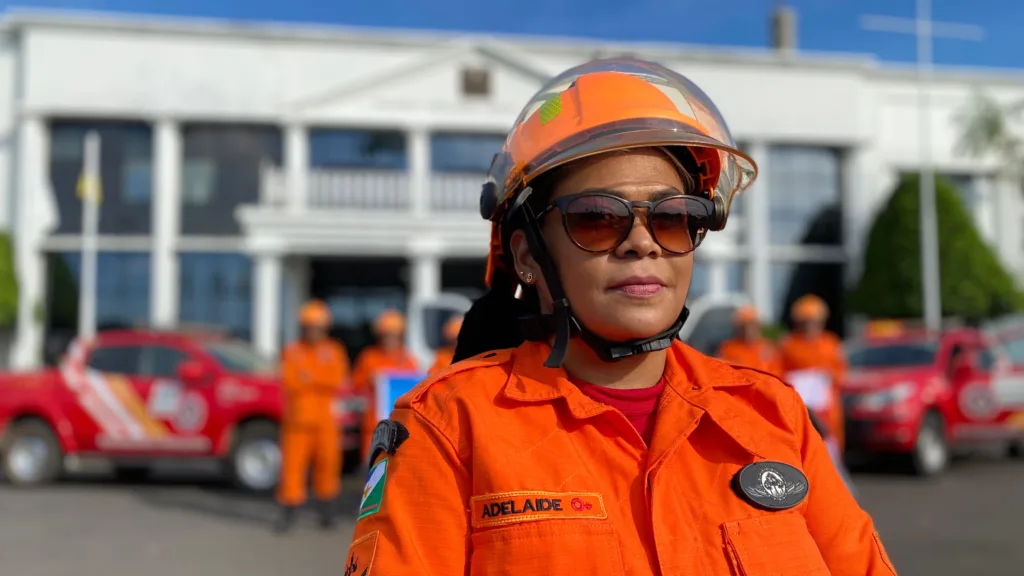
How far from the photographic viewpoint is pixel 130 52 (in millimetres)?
22188

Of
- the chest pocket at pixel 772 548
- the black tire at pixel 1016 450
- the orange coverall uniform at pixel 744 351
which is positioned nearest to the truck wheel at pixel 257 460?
the orange coverall uniform at pixel 744 351

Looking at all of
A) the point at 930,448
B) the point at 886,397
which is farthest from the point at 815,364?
the point at 930,448

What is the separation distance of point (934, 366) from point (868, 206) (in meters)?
16.8

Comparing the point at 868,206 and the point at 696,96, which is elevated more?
the point at 868,206

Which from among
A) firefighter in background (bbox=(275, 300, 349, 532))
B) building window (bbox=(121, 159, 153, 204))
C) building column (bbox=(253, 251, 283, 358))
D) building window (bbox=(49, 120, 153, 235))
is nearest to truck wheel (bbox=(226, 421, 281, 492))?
firefighter in background (bbox=(275, 300, 349, 532))

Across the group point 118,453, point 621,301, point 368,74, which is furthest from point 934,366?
point 368,74

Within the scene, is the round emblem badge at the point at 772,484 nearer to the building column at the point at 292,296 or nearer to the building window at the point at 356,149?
the building column at the point at 292,296

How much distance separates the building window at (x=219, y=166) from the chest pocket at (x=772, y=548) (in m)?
22.8

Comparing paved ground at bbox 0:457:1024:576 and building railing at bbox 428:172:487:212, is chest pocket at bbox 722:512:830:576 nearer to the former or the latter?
paved ground at bbox 0:457:1024:576

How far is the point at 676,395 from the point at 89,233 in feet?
73.2

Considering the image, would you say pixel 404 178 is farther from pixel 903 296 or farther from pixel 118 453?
pixel 903 296

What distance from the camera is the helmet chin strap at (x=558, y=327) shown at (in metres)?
1.62

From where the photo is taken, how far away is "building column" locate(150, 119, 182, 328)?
2247cm

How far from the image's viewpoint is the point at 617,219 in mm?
1598
